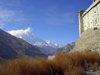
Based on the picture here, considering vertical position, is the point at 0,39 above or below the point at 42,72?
above

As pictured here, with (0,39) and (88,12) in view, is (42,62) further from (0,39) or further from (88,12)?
(0,39)

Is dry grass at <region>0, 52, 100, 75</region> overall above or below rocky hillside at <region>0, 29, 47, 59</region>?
below

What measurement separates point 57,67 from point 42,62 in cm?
72

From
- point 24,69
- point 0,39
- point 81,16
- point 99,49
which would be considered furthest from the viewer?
point 0,39

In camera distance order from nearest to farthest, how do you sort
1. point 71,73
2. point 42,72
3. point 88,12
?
point 71,73 → point 42,72 → point 88,12

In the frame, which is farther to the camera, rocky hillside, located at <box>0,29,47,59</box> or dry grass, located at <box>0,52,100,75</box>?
rocky hillside, located at <box>0,29,47,59</box>

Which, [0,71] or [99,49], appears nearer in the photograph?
[0,71]


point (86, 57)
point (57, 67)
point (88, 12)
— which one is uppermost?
point (88, 12)

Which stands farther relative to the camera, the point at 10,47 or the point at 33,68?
the point at 10,47

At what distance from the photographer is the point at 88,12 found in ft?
45.2

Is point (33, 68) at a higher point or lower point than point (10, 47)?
lower

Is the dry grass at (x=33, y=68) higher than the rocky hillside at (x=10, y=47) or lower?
lower

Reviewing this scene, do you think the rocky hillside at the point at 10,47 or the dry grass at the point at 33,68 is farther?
the rocky hillside at the point at 10,47

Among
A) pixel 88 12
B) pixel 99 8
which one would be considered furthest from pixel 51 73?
pixel 88 12
